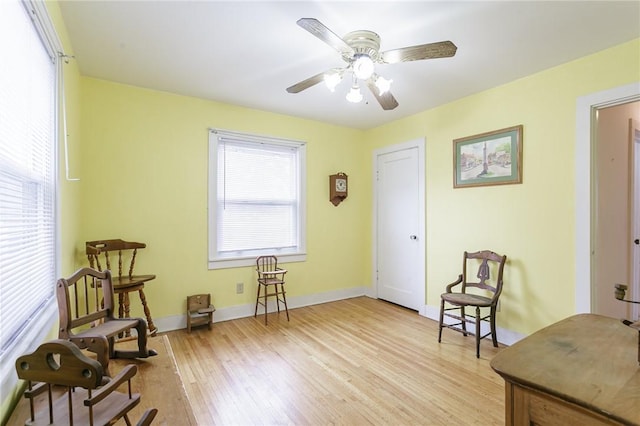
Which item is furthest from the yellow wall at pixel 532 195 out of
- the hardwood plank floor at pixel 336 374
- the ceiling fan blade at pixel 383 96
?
the ceiling fan blade at pixel 383 96

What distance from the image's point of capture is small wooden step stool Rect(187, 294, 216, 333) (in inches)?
128

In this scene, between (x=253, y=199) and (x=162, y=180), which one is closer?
(x=162, y=180)

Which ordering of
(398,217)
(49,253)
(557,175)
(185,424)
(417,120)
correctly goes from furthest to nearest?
(398,217)
(417,120)
(557,175)
(49,253)
(185,424)

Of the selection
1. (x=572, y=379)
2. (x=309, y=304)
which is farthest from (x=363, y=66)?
(x=309, y=304)

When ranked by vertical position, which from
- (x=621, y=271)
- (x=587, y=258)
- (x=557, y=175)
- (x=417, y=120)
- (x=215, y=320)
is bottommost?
(x=215, y=320)

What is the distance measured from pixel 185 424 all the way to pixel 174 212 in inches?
100

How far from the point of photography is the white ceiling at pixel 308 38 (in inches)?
74.6

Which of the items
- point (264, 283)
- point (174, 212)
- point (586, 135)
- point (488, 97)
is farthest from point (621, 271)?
point (174, 212)

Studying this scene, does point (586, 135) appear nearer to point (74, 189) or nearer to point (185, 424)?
point (185, 424)

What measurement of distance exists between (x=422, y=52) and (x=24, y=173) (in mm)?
2147

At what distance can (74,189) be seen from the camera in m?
2.54

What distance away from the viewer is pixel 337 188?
4.29 m

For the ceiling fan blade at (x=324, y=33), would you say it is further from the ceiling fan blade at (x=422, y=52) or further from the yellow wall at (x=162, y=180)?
the yellow wall at (x=162, y=180)

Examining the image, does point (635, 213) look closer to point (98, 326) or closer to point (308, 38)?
point (308, 38)
